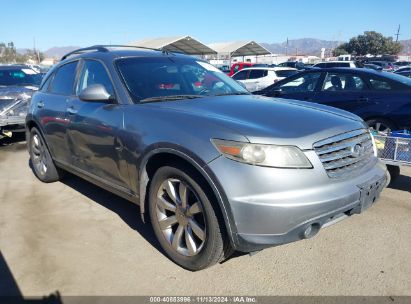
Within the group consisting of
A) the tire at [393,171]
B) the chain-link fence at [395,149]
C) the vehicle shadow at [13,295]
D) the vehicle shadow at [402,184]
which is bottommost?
the vehicle shadow at [13,295]

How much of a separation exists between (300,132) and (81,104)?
2.38 m

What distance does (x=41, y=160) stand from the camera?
5.50 metres

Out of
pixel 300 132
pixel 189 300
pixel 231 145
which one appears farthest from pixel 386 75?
pixel 189 300

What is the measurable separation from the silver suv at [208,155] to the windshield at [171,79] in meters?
0.01

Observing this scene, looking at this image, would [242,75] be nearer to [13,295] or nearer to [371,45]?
[13,295]

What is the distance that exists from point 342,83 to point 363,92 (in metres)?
0.45

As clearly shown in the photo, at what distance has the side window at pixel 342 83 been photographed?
663cm

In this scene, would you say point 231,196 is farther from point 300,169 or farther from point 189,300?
point 189,300

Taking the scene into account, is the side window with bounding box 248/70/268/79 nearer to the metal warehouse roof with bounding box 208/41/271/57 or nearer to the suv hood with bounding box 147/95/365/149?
the suv hood with bounding box 147/95/365/149

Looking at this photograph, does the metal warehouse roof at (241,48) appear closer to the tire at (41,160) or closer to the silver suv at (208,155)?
the tire at (41,160)

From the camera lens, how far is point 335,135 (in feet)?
9.77

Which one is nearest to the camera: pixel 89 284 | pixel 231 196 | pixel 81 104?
pixel 231 196

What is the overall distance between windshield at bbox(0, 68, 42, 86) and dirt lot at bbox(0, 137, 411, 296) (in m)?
6.19

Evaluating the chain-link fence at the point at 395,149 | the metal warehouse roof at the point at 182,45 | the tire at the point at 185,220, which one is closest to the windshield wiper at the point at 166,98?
the tire at the point at 185,220
